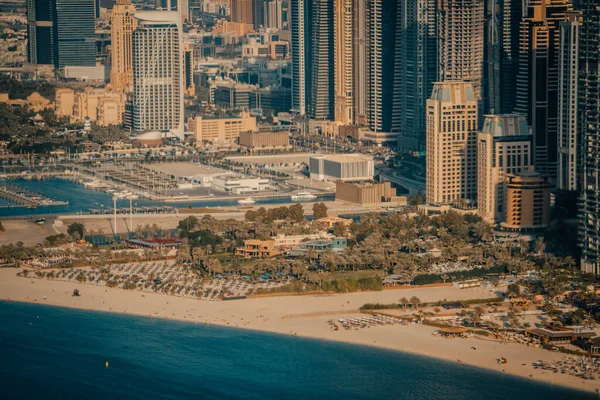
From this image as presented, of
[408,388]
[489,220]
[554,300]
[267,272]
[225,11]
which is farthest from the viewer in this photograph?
[225,11]

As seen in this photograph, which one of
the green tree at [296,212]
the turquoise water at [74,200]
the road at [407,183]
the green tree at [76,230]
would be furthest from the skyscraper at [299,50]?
the green tree at [76,230]

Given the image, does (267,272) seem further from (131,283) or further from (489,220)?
(489,220)

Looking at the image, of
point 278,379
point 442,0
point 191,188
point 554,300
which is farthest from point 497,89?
point 278,379

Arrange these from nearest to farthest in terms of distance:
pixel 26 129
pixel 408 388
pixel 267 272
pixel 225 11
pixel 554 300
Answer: pixel 408 388 → pixel 554 300 → pixel 267 272 → pixel 26 129 → pixel 225 11

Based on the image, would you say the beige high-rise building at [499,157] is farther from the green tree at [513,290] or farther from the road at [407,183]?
the green tree at [513,290]

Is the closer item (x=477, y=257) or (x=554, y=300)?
(x=554, y=300)

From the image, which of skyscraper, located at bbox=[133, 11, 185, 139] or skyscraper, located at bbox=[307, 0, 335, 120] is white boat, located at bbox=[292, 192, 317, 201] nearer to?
skyscraper, located at bbox=[133, 11, 185, 139]
